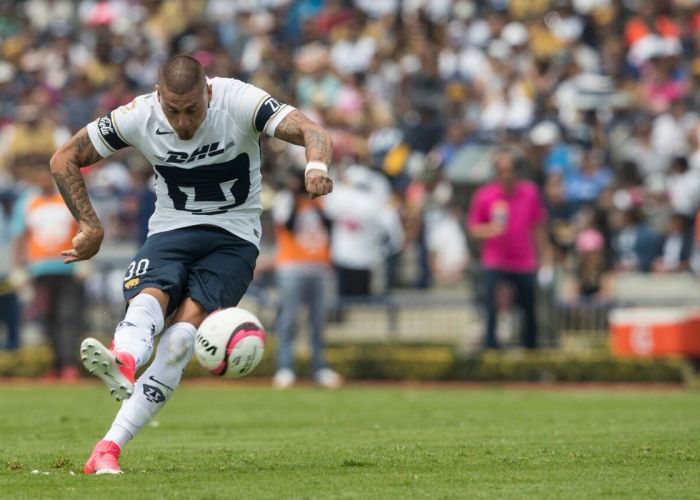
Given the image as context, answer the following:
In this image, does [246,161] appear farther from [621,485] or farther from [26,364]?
[26,364]

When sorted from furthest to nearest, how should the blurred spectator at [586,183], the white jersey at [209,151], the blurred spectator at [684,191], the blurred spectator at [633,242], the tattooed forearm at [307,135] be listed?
the blurred spectator at [586,183] → the blurred spectator at [684,191] → the blurred spectator at [633,242] → the white jersey at [209,151] → the tattooed forearm at [307,135]

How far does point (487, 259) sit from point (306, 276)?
234cm

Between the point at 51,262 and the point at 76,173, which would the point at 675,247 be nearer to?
the point at 51,262

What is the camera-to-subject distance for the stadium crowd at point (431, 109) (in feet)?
69.9

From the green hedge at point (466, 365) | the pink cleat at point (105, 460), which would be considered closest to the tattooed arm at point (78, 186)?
the pink cleat at point (105, 460)

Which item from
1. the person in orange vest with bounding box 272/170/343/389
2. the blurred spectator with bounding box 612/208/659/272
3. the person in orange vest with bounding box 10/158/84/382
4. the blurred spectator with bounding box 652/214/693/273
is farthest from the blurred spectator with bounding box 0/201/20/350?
the blurred spectator with bounding box 652/214/693/273

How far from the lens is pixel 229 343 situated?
25.3 feet

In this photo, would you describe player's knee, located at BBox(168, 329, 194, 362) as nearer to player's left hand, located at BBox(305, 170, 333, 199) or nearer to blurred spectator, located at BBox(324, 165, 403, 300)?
player's left hand, located at BBox(305, 170, 333, 199)

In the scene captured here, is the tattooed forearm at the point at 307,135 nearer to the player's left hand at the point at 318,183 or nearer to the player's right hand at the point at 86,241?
the player's left hand at the point at 318,183

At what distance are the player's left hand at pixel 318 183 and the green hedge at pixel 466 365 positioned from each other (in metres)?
11.5

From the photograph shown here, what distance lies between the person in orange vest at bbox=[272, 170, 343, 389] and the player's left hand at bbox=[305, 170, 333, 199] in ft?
34.1

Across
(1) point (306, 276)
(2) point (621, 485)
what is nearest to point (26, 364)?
(1) point (306, 276)

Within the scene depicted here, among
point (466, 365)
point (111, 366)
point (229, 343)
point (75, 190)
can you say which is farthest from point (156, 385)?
point (466, 365)

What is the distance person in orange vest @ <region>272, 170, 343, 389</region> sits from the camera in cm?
1839
